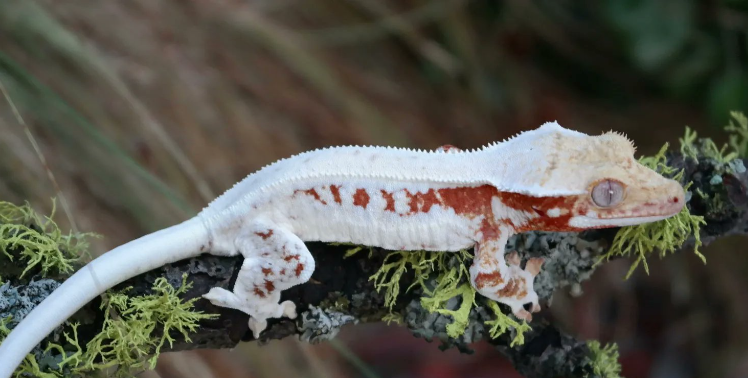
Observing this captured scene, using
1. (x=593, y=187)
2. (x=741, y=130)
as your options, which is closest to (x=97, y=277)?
(x=593, y=187)

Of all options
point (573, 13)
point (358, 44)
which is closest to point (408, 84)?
point (358, 44)

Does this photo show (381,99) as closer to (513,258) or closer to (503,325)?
(513,258)

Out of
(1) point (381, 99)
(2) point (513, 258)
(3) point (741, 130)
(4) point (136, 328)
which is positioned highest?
(1) point (381, 99)

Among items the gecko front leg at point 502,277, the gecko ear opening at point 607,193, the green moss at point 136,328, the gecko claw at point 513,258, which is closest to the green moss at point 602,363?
the gecko front leg at point 502,277

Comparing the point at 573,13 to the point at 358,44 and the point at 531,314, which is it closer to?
the point at 358,44

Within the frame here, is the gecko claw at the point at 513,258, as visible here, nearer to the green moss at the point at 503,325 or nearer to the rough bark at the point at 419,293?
the rough bark at the point at 419,293
